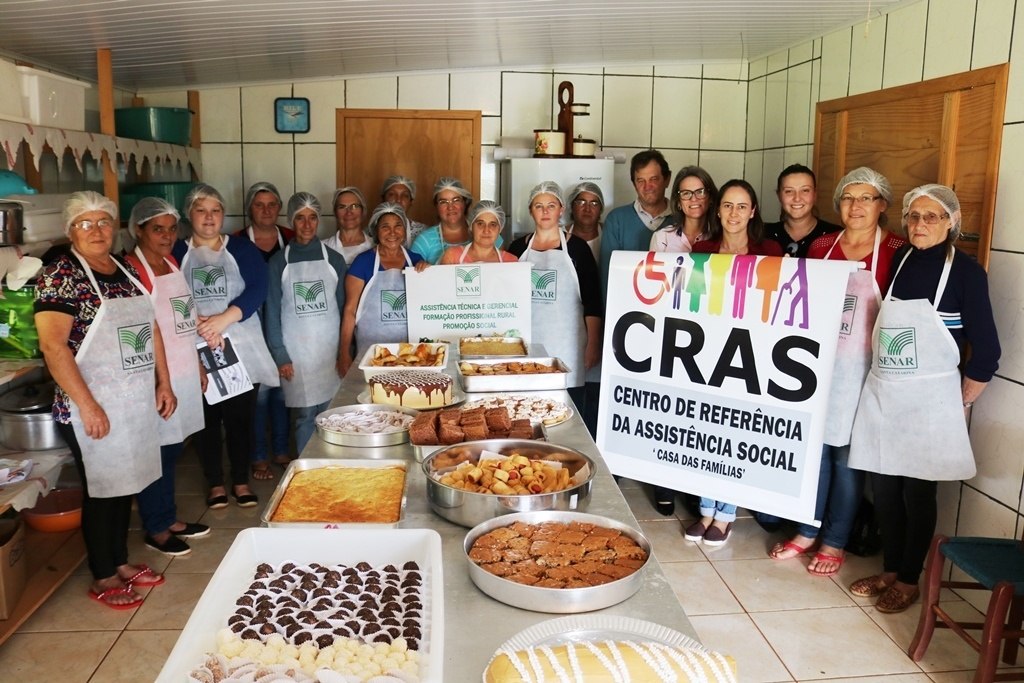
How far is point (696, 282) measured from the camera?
328 centimetres

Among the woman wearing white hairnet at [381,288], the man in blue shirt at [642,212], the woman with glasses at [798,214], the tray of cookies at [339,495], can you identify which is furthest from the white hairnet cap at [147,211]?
the woman with glasses at [798,214]

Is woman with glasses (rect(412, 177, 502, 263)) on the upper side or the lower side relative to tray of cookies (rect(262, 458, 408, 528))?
upper

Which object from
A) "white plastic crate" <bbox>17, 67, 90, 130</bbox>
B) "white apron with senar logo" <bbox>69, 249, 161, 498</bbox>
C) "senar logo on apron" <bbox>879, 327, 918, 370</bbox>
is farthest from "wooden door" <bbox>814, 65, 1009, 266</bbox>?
"white plastic crate" <bbox>17, 67, 90, 130</bbox>

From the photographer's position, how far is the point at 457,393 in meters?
2.80

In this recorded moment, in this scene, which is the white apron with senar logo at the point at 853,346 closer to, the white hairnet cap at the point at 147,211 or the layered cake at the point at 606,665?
the layered cake at the point at 606,665

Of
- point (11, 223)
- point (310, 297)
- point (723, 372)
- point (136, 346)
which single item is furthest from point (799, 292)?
point (11, 223)

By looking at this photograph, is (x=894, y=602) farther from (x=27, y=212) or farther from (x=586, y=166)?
(x=27, y=212)

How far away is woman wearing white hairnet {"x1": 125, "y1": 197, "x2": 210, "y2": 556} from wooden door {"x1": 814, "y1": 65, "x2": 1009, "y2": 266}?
3.23m

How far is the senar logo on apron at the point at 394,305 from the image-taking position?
4.01 m

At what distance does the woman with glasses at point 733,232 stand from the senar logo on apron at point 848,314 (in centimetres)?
41

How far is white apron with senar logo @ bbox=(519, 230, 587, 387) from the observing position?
4035 millimetres

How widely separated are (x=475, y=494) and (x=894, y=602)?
222cm

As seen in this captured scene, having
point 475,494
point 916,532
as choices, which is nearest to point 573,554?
point 475,494

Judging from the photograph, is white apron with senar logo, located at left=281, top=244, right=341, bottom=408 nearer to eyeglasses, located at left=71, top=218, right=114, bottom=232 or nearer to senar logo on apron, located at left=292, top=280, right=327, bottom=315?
senar logo on apron, located at left=292, top=280, right=327, bottom=315
